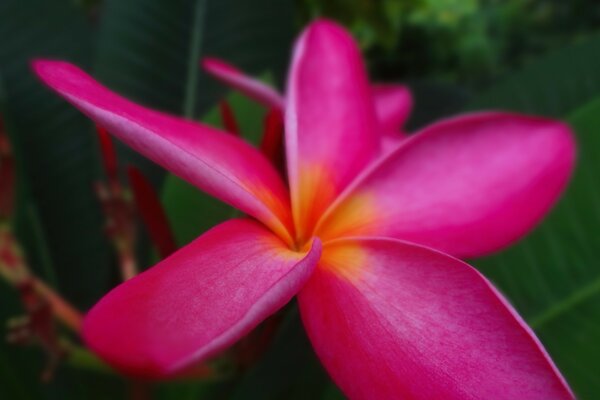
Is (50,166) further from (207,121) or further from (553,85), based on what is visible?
(553,85)

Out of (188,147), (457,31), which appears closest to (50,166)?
(188,147)

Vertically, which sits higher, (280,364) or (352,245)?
(352,245)

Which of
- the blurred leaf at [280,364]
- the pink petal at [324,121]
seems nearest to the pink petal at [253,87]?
the pink petal at [324,121]

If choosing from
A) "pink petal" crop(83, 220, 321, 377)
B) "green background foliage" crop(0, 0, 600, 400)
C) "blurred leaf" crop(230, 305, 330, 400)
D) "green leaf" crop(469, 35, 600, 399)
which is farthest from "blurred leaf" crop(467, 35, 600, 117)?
"pink petal" crop(83, 220, 321, 377)

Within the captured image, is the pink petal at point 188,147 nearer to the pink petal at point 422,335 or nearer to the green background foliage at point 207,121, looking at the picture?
the pink petal at point 422,335

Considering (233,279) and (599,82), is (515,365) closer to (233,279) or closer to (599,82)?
(233,279)

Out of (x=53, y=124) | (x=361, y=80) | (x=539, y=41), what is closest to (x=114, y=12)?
(x=53, y=124)
